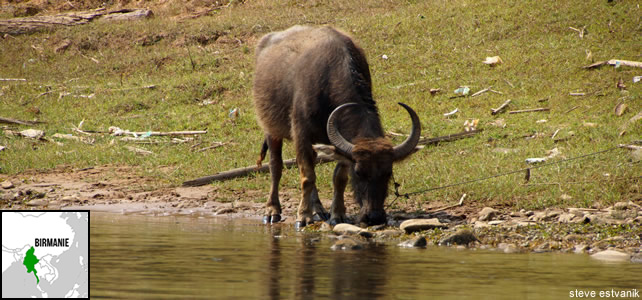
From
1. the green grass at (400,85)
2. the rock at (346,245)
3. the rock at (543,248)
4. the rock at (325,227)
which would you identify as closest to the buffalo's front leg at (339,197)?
the rock at (325,227)

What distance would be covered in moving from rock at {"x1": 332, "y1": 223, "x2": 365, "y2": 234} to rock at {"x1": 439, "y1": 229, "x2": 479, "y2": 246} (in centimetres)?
85

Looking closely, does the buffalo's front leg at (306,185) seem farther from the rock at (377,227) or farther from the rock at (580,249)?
the rock at (580,249)

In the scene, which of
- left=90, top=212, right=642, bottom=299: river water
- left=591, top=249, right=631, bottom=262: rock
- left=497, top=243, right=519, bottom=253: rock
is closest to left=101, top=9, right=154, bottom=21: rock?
left=90, top=212, right=642, bottom=299: river water

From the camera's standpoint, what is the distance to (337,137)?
777 centimetres

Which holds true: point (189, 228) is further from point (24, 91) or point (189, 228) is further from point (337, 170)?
point (24, 91)

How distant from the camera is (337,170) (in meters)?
8.66

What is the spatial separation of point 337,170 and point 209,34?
1202cm

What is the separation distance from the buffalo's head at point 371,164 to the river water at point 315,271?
0.47 metres

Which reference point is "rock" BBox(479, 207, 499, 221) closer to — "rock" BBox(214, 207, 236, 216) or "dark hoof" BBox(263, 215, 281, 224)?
"dark hoof" BBox(263, 215, 281, 224)

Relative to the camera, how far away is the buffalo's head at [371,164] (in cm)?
738

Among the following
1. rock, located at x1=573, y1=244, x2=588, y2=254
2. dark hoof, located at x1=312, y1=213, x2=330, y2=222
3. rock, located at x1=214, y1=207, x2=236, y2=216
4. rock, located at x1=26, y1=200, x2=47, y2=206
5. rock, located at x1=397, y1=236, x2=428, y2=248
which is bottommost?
rock, located at x1=573, y1=244, x2=588, y2=254

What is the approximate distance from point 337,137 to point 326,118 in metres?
0.72

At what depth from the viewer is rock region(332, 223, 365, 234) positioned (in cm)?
756

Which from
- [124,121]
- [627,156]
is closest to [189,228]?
[627,156]
